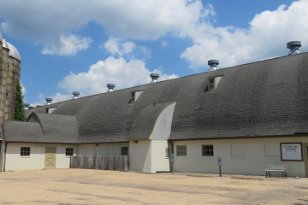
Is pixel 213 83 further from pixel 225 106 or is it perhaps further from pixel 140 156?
pixel 140 156

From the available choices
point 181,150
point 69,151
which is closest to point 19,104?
point 69,151

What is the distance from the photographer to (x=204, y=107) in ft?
110

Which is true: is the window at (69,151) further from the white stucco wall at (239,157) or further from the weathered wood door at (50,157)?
the white stucco wall at (239,157)

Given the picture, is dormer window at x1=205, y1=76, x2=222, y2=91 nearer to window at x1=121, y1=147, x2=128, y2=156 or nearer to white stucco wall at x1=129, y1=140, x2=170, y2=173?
white stucco wall at x1=129, y1=140, x2=170, y2=173

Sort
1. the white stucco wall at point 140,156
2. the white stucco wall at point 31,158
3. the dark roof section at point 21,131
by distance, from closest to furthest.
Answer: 1. the white stucco wall at point 140,156
2. the white stucco wall at point 31,158
3. the dark roof section at point 21,131

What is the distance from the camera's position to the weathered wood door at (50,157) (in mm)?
40019

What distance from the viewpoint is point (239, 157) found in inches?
1145

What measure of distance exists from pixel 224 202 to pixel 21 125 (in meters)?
29.7

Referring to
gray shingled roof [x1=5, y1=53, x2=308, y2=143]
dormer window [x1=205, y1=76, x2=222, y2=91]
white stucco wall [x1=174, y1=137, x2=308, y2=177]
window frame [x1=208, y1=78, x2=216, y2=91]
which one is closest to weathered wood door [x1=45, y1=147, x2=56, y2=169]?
gray shingled roof [x1=5, y1=53, x2=308, y2=143]

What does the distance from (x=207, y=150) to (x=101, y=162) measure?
1135 cm

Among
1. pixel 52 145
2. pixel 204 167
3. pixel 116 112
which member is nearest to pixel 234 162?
pixel 204 167

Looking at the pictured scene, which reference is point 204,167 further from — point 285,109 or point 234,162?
point 285,109

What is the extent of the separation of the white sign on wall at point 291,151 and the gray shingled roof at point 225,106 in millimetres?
879

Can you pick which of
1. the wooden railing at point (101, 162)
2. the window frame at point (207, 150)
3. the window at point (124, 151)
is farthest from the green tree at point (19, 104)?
the window frame at point (207, 150)
